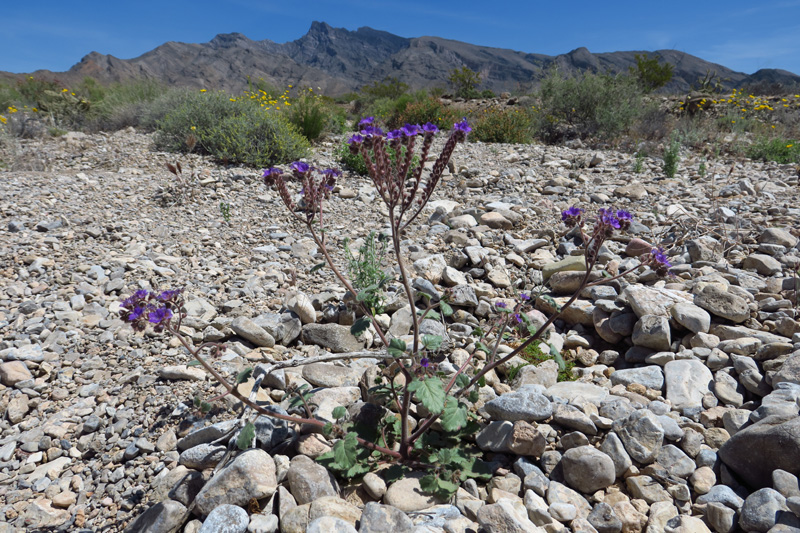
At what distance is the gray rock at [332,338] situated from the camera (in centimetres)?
356

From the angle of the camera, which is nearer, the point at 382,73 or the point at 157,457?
the point at 157,457

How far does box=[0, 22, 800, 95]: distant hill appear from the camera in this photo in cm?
8606

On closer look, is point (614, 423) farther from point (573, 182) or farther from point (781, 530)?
point (573, 182)

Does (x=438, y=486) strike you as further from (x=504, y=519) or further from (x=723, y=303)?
(x=723, y=303)

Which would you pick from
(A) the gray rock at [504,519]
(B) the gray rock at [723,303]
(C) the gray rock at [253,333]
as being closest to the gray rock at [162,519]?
(A) the gray rock at [504,519]

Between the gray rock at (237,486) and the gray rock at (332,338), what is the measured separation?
1.39 metres

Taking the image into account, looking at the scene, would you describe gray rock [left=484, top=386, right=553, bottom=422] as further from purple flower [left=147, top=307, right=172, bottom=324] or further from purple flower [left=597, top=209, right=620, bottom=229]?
purple flower [left=147, top=307, right=172, bottom=324]

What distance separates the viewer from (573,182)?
7219 millimetres

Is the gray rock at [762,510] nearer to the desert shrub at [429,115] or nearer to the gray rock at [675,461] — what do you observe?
the gray rock at [675,461]

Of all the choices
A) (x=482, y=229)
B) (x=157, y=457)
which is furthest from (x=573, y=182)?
(x=157, y=457)

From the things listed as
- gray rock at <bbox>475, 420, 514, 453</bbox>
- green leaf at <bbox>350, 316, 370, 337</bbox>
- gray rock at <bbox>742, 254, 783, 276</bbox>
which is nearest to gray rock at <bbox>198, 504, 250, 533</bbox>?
green leaf at <bbox>350, 316, 370, 337</bbox>

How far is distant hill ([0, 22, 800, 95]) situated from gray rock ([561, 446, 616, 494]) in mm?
71406

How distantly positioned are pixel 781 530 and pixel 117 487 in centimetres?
291

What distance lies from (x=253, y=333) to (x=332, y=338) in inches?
23.3
